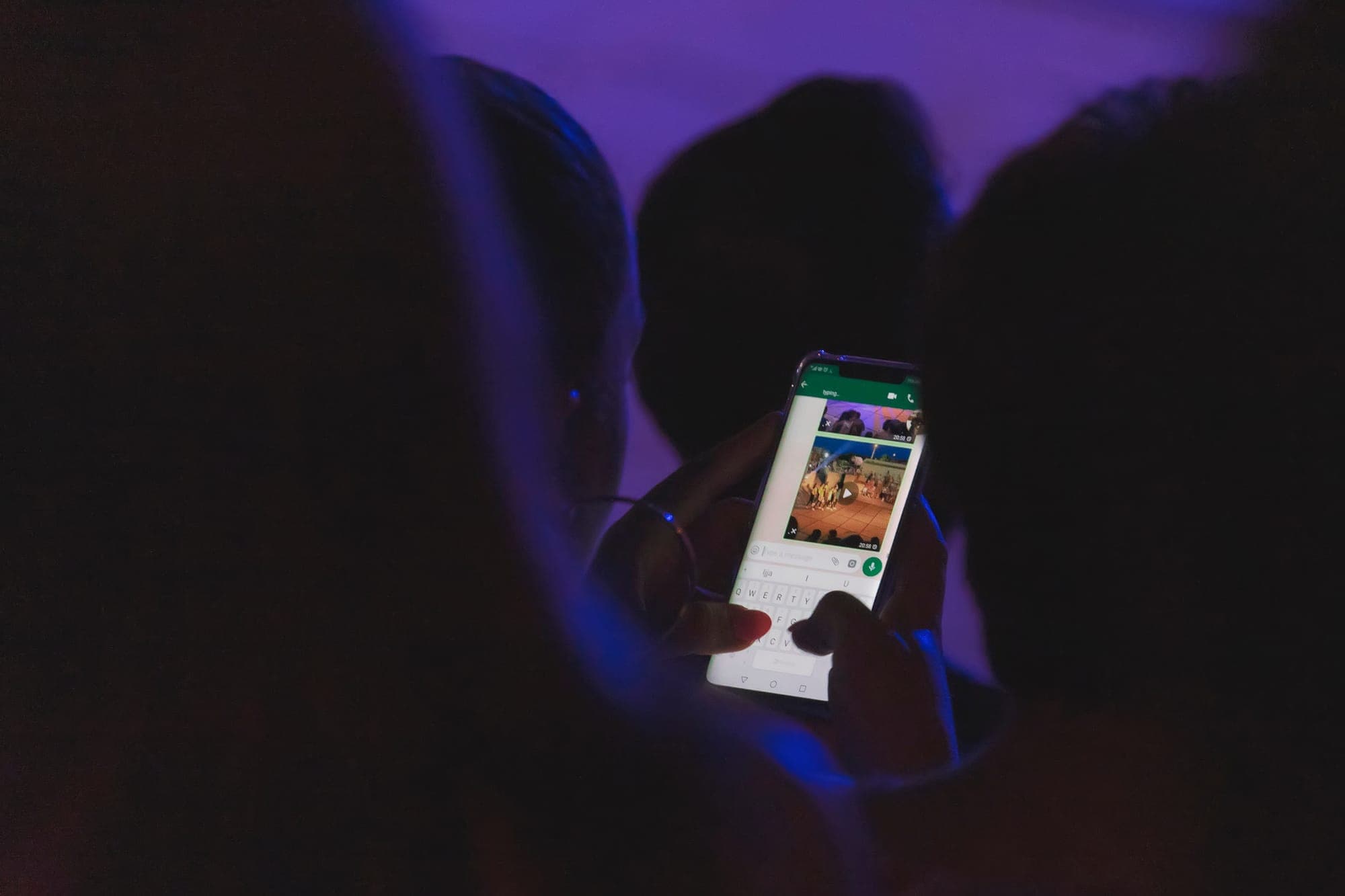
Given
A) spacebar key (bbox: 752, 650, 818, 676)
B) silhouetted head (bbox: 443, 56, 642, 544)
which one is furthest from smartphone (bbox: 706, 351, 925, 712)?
silhouetted head (bbox: 443, 56, 642, 544)

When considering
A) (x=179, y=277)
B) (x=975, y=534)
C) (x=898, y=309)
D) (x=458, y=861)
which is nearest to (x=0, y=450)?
(x=179, y=277)

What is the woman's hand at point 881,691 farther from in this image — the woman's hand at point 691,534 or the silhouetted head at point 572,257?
the silhouetted head at point 572,257

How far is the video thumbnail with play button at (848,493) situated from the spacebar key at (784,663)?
9cm

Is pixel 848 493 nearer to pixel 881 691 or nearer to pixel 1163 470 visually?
pixel 881 691

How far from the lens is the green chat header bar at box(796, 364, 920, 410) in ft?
2.30

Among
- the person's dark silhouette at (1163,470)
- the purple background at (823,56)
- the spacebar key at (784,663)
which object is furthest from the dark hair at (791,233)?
the person's dark silhouette at (1163,470)

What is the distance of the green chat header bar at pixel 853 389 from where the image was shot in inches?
27.6

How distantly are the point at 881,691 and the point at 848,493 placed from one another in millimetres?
180

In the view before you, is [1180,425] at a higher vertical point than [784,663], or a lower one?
higher

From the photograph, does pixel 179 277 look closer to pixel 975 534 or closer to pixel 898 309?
pixel 975 534

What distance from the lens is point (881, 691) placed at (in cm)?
56

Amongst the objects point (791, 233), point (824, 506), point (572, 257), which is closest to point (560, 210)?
point (572, 257)

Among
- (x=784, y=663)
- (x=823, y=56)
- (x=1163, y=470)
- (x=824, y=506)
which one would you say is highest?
(x=823, y=56)

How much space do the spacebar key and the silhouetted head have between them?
201 millimetres
